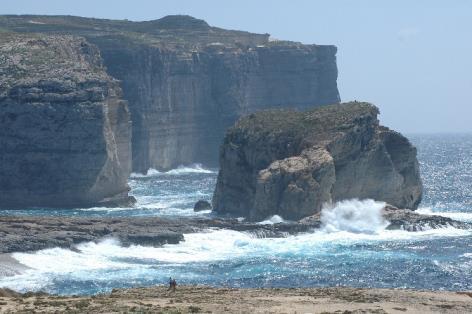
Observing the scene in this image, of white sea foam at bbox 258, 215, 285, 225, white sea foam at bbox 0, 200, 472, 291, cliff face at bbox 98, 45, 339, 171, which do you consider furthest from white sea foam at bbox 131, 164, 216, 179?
white sea foam at bbox 0, 200, 472, 291

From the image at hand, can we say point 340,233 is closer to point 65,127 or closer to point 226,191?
point 226,191

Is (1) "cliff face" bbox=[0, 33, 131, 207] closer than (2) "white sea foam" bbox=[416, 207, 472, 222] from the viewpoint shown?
No

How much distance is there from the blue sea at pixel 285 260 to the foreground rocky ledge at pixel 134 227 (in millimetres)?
844

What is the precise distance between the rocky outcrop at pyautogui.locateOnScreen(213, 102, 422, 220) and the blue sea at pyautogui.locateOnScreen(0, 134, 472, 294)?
251 centimetres

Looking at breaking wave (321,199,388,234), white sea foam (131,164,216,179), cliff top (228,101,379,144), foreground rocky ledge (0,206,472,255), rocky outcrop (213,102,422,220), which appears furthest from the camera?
white sea foam (131,164,216,179)

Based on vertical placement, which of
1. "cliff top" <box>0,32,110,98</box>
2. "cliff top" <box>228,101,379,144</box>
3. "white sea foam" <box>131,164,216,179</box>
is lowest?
"white sea foam" <box>131,164,216,179</box>

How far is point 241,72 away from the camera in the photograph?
196750mm

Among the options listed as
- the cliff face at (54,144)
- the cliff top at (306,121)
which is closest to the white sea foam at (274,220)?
the cliff top at (306,121)

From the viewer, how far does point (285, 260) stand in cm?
8081

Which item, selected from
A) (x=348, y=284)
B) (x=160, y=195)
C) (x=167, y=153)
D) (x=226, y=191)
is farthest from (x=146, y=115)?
(x=348, y=284)

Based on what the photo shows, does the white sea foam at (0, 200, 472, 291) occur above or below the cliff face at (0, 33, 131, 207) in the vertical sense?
below

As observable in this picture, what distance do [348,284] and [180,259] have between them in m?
15.8

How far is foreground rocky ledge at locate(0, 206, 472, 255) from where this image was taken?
84.6m

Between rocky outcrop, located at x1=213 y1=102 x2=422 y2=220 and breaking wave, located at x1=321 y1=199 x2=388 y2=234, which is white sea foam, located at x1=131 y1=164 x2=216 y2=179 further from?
breaking wave, located at x1=321 y1=199 x2=388 y2=234
